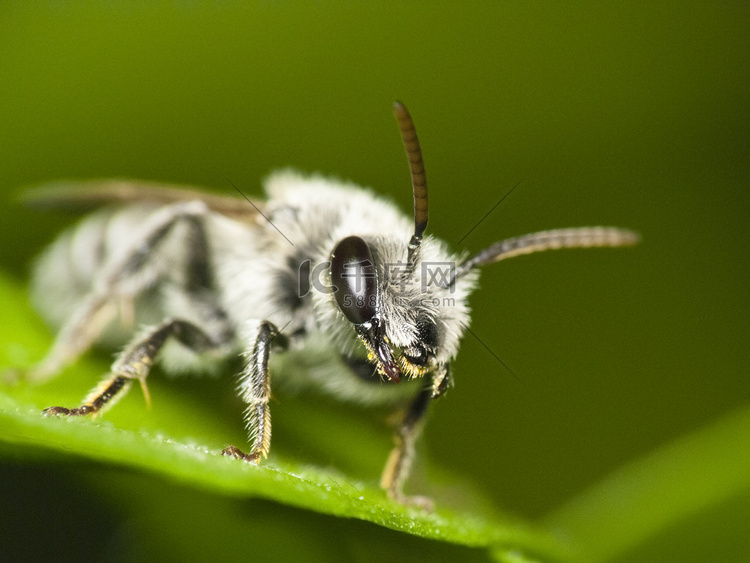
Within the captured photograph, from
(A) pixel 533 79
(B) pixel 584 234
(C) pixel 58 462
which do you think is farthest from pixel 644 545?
(A) pixel 533 79

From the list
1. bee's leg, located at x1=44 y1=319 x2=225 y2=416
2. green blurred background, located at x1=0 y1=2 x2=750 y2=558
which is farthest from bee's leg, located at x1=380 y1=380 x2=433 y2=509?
bee's leg, located at x1=44 y1=319 x2=225 y2=416

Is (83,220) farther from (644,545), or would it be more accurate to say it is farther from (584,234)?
(644,545)

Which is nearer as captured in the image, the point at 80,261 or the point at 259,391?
the point at 259,391

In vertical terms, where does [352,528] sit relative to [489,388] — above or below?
below

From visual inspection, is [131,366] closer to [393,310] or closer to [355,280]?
[355,280]

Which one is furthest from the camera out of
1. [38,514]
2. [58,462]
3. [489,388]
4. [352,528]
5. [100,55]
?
[489,388]

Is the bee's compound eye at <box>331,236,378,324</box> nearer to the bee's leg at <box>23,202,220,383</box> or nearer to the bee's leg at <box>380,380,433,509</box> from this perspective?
the bee's leg at <box>380,380,433,509</box>

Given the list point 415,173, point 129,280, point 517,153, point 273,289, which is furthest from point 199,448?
point 517,153
